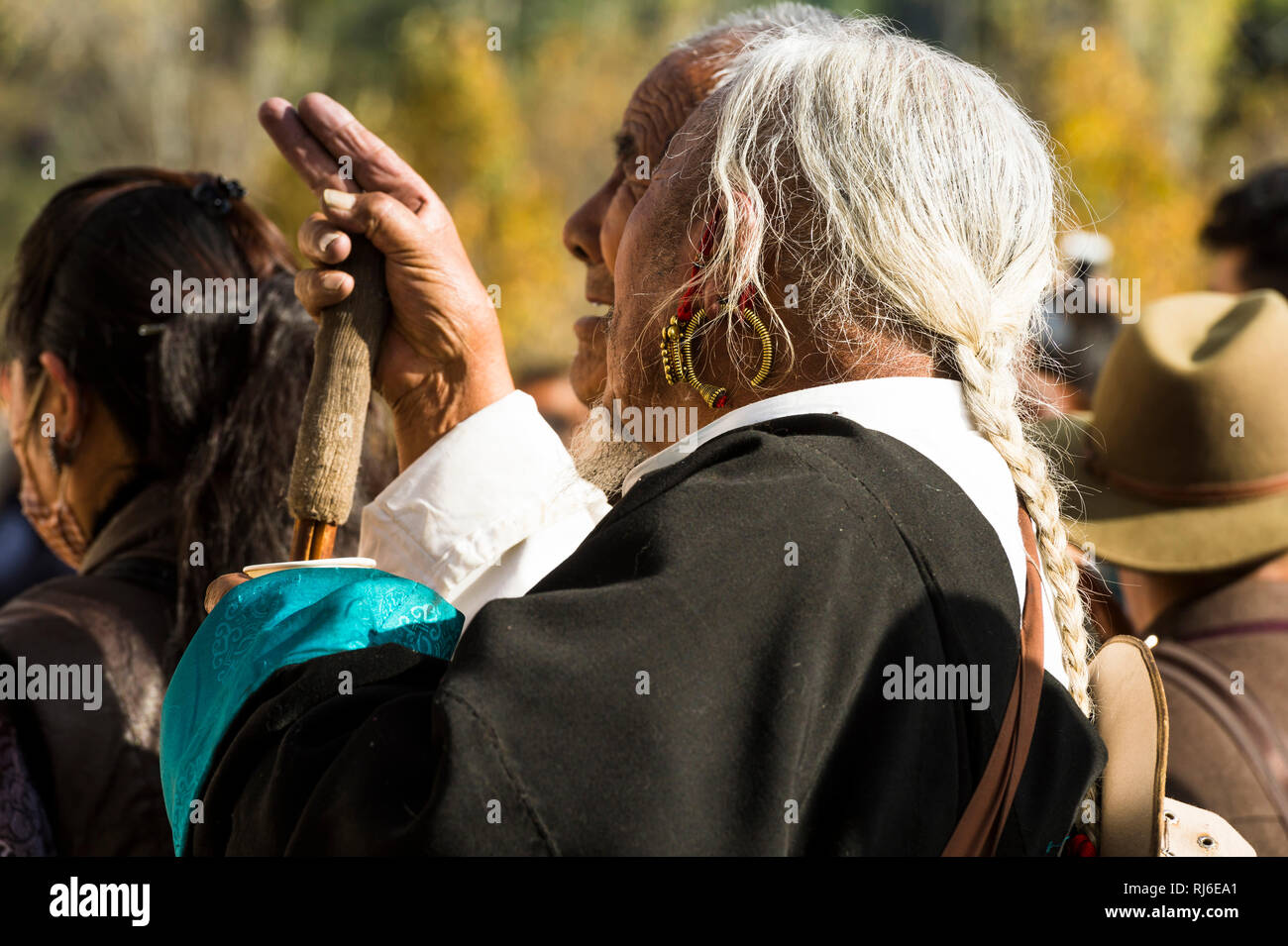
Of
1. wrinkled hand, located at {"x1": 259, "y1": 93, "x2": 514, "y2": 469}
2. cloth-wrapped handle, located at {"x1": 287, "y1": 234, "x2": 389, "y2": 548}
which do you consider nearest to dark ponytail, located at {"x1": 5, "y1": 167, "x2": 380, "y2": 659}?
wrinkled hand, located at {"x1": 259, "y1": 93, "x2": 514, "y2": 469}

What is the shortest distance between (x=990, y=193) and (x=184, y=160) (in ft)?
70.2

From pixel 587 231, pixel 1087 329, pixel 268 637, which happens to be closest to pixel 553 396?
pixel 1087 329

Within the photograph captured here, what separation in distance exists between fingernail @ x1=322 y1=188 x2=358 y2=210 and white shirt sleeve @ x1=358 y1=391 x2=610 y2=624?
383 mm

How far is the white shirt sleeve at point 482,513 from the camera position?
1988mm

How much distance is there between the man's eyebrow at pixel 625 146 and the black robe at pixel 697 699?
1415 millimetres

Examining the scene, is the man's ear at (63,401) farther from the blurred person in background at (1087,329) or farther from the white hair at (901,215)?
the blurred person in background at (1087,329)

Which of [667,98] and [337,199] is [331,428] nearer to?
[337,199]

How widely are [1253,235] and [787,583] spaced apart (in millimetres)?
3598

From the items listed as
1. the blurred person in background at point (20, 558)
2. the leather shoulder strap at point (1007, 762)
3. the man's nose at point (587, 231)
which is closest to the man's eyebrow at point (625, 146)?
the man's nose at point (587, 231)

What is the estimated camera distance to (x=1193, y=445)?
289 cm

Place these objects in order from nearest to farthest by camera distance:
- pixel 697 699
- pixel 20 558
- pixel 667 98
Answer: pixel 697 699
pixel 667 98
pixel 20 558

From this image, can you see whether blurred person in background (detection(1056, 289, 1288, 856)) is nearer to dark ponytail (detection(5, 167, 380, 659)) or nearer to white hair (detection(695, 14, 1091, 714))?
white hair (detection(695, 14, 1091, 714))

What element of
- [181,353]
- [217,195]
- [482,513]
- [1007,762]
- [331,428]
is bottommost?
[1007,762]
